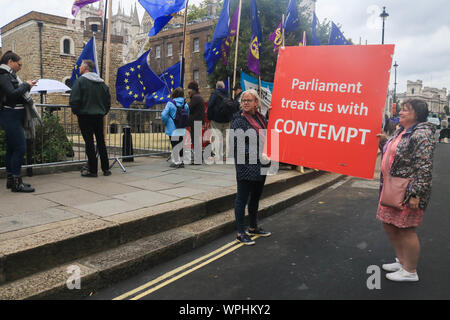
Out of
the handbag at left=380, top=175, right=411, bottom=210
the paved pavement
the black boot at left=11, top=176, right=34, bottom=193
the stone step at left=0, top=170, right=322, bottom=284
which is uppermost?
the handbag at left=380, top=175, right=411, bottom=210

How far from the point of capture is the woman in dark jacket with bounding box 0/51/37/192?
4980mm

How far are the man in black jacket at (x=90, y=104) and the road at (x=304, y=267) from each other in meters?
3.45

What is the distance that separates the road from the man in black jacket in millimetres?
3451

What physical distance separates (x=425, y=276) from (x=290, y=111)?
2220 mm

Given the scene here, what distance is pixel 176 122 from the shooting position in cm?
835

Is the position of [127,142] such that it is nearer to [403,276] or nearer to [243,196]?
[243,196]

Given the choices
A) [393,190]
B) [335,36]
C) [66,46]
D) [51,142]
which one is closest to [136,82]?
[51,142]

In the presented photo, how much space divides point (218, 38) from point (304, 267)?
740cm

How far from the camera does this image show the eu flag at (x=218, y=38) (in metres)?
9.38

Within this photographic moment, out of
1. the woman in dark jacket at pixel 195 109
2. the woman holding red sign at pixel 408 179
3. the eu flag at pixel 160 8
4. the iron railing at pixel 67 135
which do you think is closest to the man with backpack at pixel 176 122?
the woman in dark jacket at pixel 195 109

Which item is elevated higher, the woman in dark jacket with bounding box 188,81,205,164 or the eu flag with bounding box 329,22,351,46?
the eu flag with bounding box 329,22,351,46

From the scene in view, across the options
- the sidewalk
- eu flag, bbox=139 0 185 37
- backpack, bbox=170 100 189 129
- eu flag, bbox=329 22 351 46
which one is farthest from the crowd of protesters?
eu flag, bbox=329 22 351 46

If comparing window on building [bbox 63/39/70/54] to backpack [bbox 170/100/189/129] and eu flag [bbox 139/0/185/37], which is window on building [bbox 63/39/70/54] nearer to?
eu flag [bbox 139/0/185/37]

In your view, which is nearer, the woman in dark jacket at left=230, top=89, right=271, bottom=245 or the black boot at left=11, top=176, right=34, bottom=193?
the woman in dark jacket at left=230, top=89, right=271, bottom=245
